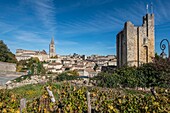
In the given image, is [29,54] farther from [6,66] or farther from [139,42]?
[139,42]

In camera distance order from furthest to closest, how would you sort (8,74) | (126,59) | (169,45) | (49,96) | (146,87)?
(8,74) → (126,59) → (146,87) → (169,45) → (49,96)

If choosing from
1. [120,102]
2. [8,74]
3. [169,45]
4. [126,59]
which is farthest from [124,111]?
[8,74]

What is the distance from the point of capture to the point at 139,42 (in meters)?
19.8

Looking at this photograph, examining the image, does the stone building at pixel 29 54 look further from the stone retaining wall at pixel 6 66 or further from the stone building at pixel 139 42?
the stone building at pixel 139 42

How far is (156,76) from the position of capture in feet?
48.6

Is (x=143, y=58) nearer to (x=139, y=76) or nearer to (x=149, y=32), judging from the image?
(x=149, y=32)

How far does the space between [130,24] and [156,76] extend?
7.30 m

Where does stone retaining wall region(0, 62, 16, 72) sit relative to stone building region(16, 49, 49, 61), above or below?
below

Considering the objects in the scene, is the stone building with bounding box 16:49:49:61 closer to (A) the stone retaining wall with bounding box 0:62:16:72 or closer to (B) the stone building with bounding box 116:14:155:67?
(A) the stone retaining wall with bounding box 0:62:16:72

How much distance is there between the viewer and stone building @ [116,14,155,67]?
19.8 m

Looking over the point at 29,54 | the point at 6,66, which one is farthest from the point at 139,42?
the point at 29,54

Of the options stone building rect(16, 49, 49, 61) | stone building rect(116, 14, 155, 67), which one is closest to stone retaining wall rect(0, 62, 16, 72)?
stone building rect(116, 14, 155, 67)

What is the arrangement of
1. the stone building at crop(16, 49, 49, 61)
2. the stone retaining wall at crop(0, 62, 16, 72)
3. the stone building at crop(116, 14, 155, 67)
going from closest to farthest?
the stone building at crop(116, 14, 155, 67) → the stone retaining wall at crop(0, 62, 16, 72) → the stone building at crop(16, 49, 49, 61)

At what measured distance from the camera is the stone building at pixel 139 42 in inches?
→ 778
